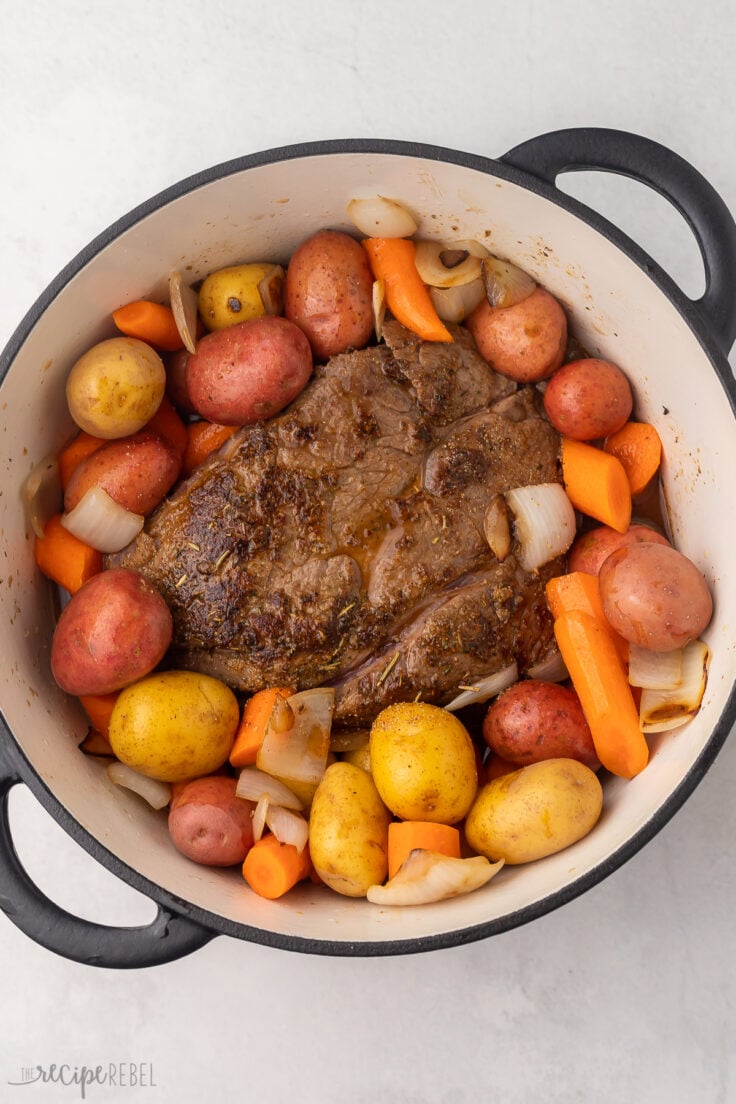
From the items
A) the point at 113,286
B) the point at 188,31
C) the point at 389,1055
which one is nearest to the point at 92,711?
the point at 113,286

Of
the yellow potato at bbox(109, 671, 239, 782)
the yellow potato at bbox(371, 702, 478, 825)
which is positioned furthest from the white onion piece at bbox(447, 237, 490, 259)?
the yellow potato at bbox(109, 671, 239, 782)

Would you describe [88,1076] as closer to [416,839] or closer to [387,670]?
[416,839]

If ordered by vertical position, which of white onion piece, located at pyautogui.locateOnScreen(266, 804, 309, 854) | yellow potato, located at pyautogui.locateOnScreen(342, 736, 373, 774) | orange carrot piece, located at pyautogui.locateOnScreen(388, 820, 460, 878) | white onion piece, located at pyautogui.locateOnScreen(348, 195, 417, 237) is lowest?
white onion piece, located at pyautogui.locateOnScreen(266, 804, 309, 854)

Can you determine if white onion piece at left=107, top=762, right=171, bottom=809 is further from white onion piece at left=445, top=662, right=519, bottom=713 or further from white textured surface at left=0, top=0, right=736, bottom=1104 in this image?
white onion piece at left=445, top=662, right=519, bottom=713

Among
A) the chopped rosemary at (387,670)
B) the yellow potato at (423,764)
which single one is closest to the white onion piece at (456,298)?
the chopped rosemary at (387,670)

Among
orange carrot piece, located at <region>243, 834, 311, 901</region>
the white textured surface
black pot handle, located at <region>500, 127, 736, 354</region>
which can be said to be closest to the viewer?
black pot handle, located at <region>500, 127, 736, 354</region>
